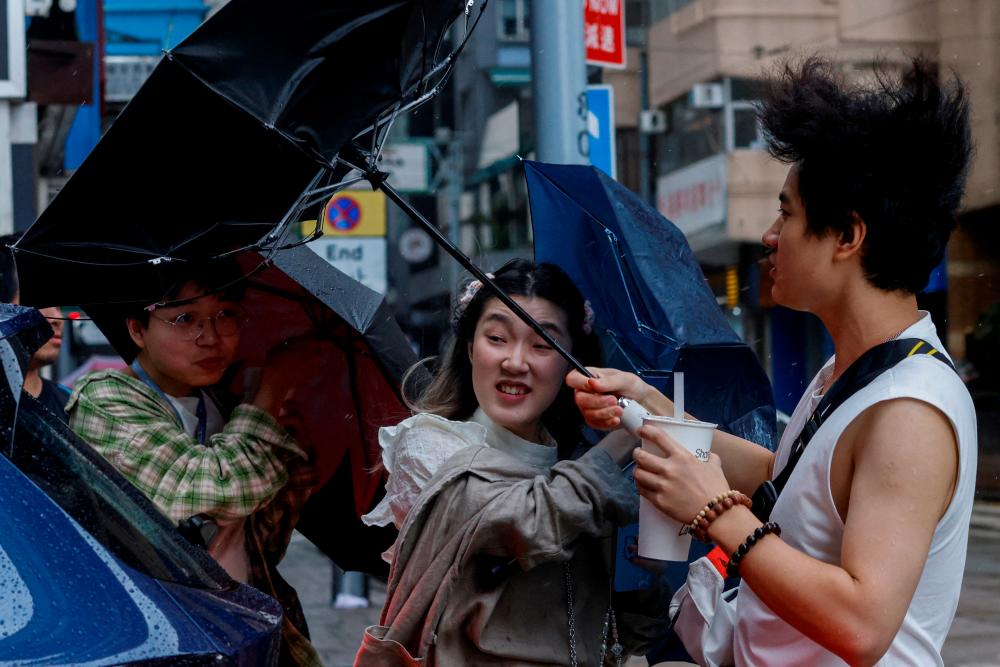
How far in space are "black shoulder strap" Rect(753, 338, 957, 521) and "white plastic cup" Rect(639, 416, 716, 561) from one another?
14 centimetres

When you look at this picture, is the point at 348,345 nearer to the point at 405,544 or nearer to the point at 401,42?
the point at 405,544

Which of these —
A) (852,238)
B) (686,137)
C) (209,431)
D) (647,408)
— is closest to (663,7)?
(686,137)

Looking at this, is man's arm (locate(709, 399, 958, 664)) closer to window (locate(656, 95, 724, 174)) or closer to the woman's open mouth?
the woman's open mouth

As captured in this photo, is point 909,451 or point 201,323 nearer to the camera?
point 909,451

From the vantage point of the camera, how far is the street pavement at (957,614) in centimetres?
720

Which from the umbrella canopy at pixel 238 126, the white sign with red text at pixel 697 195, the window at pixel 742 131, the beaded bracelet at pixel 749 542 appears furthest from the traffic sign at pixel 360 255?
the beaded bracelet at pixel 749 542

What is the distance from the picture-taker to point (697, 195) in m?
20.1

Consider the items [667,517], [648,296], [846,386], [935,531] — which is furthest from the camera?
[648,296]

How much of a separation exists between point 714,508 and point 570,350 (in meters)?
0.90

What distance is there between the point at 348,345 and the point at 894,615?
1838 millimetres

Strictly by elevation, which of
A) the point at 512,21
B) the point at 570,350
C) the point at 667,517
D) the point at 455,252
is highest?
the point at 512,21

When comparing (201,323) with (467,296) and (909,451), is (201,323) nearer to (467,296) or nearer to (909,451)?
(467,296)

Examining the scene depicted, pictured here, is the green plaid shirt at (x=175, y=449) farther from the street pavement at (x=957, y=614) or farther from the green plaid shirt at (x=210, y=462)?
the street pavement at (x=957, y=614)

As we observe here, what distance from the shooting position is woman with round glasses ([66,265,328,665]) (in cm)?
303
